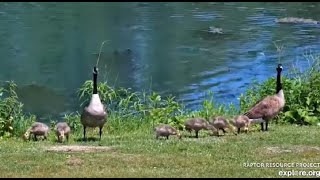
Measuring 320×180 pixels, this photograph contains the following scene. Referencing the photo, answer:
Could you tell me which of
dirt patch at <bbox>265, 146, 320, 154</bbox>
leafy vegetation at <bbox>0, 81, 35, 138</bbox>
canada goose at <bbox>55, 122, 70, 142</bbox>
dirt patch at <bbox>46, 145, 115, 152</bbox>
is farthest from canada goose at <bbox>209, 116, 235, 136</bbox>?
leafy vegetation at <bbox>0, 81, 35, 138</bbox>

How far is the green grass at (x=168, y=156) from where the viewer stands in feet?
30.9

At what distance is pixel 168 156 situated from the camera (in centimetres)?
1041

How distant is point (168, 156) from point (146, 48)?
21.4 meters

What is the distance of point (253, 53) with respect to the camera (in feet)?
99.5

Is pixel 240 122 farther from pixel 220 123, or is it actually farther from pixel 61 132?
pixel 61 132

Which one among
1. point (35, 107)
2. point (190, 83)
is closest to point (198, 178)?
point (35, 107)

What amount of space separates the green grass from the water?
7.29 m

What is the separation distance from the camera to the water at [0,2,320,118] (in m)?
23.1

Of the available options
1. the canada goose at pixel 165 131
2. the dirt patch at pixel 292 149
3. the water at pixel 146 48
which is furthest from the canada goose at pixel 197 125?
the water at pixel 146 48

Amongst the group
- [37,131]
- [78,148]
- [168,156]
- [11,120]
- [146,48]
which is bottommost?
[146,48]

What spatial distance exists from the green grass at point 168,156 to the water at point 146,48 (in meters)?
7.29

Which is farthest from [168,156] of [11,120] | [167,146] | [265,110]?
[11,120]

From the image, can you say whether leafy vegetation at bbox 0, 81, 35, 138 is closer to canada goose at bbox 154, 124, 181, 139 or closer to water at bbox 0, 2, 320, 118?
canada goose at bbox 154, 124, 181, 139

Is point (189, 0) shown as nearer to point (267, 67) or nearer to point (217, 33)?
point (217, 33)
